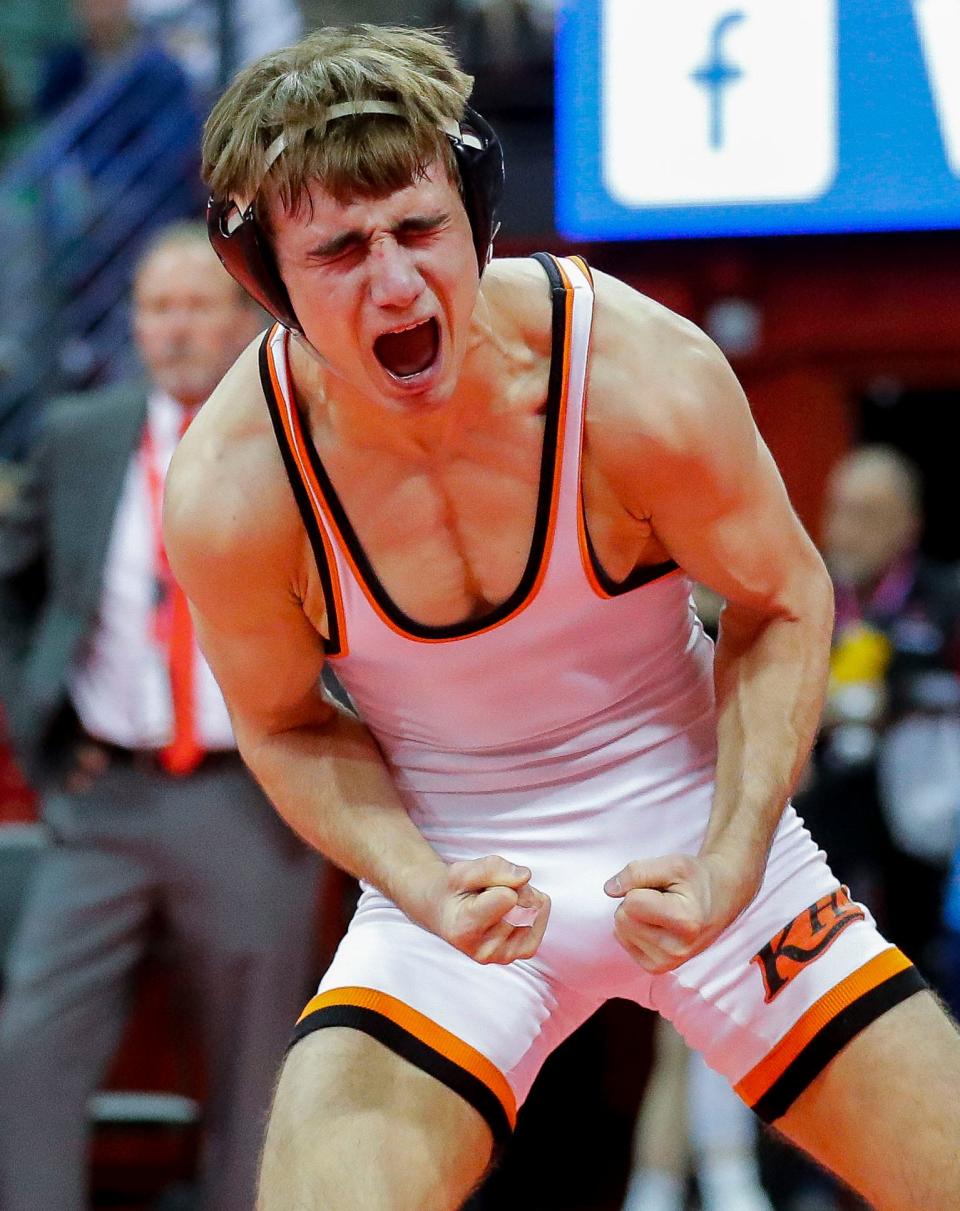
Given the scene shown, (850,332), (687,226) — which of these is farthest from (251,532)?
(850,332)

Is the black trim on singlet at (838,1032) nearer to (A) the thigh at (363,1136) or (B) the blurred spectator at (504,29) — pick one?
(A) the thigh at (363,1136)

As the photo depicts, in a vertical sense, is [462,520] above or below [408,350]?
below

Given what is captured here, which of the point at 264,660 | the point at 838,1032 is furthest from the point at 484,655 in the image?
the point at 838,1032

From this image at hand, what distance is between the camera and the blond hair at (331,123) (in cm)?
213

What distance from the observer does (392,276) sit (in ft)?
6.98

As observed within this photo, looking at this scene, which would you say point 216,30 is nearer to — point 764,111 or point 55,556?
point 764,111

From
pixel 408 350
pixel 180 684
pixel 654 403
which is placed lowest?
pixel 180 684

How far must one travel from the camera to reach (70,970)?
3.84m

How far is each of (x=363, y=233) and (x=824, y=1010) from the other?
113 cm

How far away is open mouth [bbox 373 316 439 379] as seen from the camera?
2205 millimetres

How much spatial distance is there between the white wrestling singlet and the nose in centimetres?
28

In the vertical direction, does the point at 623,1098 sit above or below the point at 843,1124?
below

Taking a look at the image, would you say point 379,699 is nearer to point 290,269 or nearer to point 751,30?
point 290,269

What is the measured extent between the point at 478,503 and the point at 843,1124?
903 millimetres
